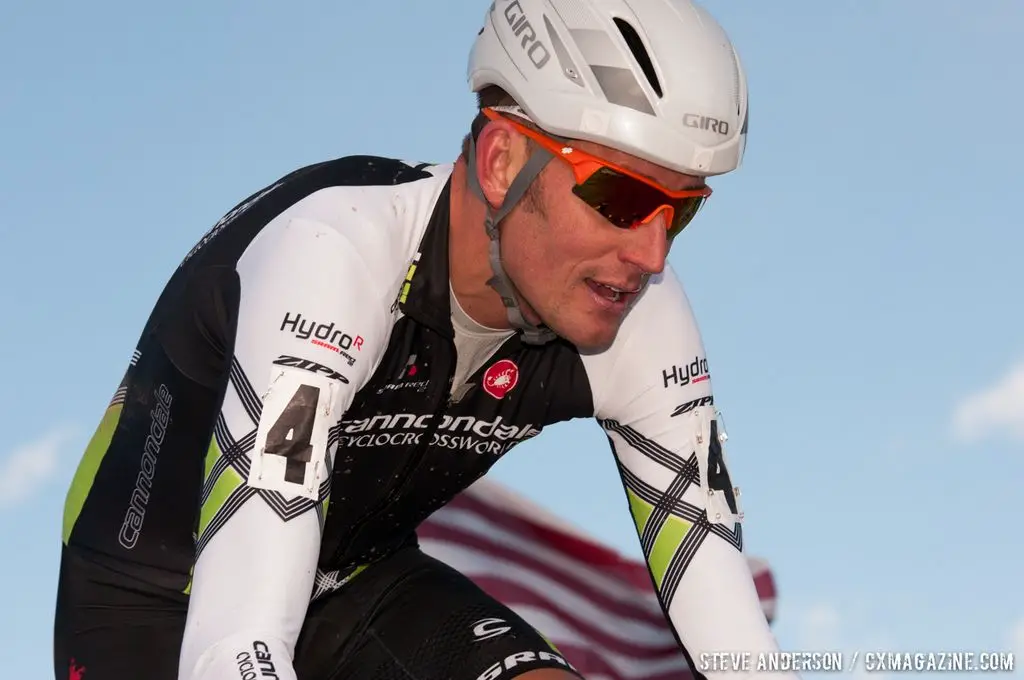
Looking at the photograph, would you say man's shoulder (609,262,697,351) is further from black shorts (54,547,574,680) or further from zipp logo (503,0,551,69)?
black shorts (54,547,574,680)

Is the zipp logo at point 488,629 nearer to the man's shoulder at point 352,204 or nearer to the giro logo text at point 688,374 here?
the giro logo text at point 688,374

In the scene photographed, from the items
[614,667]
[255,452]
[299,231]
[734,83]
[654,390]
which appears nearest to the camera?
[255,452]

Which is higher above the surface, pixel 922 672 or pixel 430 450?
pixel 430 450

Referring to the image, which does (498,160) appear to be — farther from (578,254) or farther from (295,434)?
(295,434)

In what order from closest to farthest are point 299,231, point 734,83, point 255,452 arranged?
point 255,452, point 299,231, point 734,83

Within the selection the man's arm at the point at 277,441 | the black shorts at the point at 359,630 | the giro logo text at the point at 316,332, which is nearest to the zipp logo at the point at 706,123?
the man's arm at the point at 277,441

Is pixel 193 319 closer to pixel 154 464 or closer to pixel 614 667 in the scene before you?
pixel 154 464

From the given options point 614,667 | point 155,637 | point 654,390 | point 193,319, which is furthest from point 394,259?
point 614,667

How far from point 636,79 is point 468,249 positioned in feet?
2.84

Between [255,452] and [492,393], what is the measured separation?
1.32 meters

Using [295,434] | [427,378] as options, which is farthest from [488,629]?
[295,434]

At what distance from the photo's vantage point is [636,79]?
4.93m

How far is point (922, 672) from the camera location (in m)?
5.55

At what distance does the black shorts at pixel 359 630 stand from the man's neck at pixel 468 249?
1.14 m
